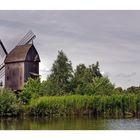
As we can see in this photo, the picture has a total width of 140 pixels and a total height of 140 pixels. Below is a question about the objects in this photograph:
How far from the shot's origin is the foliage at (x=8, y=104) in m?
16.3

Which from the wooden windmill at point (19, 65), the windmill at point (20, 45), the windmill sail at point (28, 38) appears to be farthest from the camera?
the wooden windmill at point (19, 65)

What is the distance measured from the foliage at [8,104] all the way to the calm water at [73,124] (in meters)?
0.59

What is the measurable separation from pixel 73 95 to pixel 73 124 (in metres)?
1.10

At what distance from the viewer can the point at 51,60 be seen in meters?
14.2

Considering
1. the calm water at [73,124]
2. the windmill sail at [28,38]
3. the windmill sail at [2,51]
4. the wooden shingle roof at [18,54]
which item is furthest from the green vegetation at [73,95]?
the windmill sail at [2,51]

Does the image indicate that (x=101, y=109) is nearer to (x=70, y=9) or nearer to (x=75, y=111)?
(x=75, y=111)

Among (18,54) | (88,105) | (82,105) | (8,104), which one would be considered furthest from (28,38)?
(8,104)

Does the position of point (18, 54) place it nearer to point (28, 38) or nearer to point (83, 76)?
point (28, 38)

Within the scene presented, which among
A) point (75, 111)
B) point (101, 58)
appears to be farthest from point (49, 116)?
point (101, 58)

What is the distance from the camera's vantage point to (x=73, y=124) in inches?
572

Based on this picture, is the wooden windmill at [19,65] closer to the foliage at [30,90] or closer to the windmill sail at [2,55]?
the windmill sail at [2,55]

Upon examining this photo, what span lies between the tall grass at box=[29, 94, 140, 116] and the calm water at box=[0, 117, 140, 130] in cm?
31

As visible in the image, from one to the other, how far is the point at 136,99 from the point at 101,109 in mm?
863

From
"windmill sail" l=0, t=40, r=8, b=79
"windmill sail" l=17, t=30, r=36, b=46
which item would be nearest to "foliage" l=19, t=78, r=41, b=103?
"windmill sail" l=0, t=40, r=8, b=79
